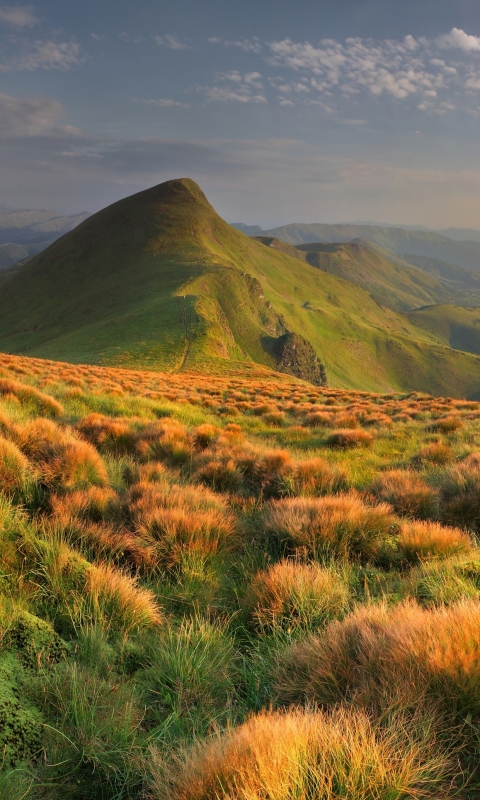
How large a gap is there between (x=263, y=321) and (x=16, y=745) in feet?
434

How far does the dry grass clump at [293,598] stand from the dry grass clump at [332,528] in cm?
70

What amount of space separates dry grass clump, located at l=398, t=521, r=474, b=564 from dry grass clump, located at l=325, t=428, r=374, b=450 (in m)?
5.02

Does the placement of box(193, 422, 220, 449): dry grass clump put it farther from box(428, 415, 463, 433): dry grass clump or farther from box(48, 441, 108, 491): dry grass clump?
box(428, 415, 463, 433): dry grass clump

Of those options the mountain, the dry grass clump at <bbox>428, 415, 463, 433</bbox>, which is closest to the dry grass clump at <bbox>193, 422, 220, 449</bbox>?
the dry grass clump at <bbox>428, 415, 463, 433</bbox>

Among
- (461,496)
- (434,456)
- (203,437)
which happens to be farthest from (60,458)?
(434,456)

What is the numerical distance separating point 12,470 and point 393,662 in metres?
3.87

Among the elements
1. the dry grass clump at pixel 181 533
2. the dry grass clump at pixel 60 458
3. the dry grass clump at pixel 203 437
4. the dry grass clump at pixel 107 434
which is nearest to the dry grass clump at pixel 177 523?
the dry grass clump at pixel 181 533

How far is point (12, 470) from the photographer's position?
14.1ft

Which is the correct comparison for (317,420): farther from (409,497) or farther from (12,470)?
(12,470)

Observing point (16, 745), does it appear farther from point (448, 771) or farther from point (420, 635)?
point (420, 635)

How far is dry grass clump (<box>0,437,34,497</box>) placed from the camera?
4.14 m

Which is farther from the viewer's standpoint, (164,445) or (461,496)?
(164,445)

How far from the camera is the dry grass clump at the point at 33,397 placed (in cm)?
856

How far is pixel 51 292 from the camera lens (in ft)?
459
